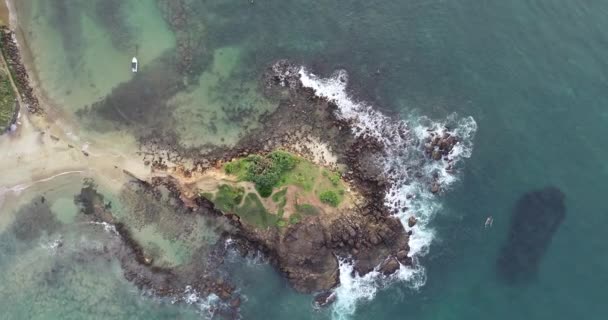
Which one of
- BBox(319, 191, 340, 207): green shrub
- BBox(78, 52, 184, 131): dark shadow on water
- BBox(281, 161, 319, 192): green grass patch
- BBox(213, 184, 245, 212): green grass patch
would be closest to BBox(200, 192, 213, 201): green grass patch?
BBox(213, 184, 245, 212): green grass patch

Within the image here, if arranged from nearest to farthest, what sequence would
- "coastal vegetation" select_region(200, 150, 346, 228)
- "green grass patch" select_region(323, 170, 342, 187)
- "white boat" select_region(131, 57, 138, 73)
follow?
"coastal vegetation" select_region(200, 150, 346, 228) < "green grass patch" select_region(323, 170, 342, 187) < "white boat" select_region(131, 57, 138, 73)

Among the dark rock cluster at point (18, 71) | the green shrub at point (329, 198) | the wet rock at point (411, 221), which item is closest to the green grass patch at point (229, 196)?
the green shrub at point (329, 198)

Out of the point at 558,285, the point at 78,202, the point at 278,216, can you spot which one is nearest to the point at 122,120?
the point at 78,202

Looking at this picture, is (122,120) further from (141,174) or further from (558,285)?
(558,285)

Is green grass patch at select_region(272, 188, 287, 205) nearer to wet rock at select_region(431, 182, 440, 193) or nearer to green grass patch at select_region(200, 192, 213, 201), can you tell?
green grass patch at select_region(200, 192, 213, 201)

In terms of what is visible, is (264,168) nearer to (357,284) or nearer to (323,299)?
(323,299)

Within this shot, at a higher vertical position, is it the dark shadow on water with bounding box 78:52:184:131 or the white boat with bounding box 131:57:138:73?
the white boat with bounding box 131:57:138:73

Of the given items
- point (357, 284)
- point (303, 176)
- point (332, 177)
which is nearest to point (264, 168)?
point (303, 176)

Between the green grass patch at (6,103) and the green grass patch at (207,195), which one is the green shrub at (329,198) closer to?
the green grass patch at (207,195)
